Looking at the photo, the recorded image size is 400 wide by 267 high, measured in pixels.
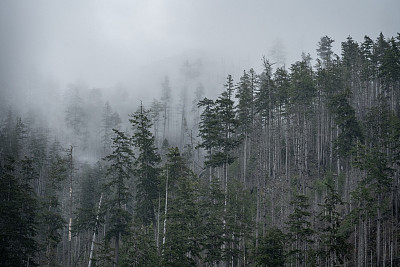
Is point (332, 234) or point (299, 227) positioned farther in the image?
point (299, 227)

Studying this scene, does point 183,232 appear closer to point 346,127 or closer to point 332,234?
point 332,234

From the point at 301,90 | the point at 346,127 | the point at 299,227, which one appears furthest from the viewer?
the point at 301,90

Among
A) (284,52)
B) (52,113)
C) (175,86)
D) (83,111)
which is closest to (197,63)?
(175,86)

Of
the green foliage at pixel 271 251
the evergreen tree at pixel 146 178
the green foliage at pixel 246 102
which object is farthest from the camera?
the green foliage at pixel 246 102

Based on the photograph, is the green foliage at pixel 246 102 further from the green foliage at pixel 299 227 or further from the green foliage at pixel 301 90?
the green foliage at pixel 299 227

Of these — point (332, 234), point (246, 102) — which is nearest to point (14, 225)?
point (332, 234)

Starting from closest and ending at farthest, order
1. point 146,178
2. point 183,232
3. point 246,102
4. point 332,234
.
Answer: point 332,234 → point 183,232 → point 146,178 → point 246,102

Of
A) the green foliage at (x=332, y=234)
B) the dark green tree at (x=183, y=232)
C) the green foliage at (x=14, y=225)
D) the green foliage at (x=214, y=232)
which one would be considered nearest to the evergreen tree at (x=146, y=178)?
the dark green tree at (x=183, y=232)

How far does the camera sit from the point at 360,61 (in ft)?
152

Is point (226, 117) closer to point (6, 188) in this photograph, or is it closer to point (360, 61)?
point (6, 188)

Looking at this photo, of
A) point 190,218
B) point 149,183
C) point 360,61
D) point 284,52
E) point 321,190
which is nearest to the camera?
point 190,218

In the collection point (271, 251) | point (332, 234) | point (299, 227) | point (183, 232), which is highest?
point (299, 227)

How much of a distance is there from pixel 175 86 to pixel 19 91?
80.8 m

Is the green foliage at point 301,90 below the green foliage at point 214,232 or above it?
above
